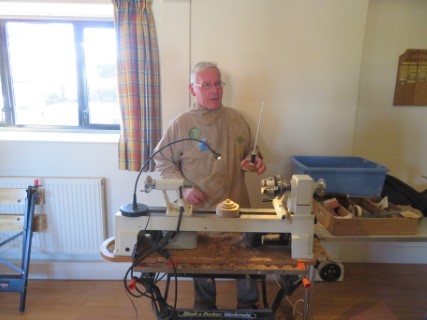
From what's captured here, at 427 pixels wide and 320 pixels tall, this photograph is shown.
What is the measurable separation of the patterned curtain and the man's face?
45 cm

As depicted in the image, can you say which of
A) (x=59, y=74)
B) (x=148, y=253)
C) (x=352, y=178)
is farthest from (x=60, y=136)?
(x=352, y=178)

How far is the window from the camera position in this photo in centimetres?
223

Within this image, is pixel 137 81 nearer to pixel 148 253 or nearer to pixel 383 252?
pixel 148 253

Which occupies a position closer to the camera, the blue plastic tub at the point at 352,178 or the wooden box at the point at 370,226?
the wooden box at the point at 370,226

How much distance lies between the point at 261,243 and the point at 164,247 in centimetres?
38

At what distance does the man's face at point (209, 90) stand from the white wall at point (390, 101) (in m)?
1.24

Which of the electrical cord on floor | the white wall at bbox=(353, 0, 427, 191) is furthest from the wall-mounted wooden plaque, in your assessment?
the electrical cord on floor

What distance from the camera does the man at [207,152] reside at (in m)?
1.64

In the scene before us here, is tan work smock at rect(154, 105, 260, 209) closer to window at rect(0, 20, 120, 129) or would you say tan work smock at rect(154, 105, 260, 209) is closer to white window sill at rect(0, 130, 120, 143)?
white window sill at rect(0, 130, 120, 143)

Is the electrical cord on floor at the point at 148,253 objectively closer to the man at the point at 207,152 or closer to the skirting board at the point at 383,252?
the man at the point at 207,152

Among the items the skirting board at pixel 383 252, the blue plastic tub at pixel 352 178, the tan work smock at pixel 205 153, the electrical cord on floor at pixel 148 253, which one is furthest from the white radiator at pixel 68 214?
the skirting board at pixel 383 252

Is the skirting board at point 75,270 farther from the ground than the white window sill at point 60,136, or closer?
closer

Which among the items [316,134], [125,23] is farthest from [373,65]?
[125,23]

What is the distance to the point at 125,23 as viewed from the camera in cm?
188
